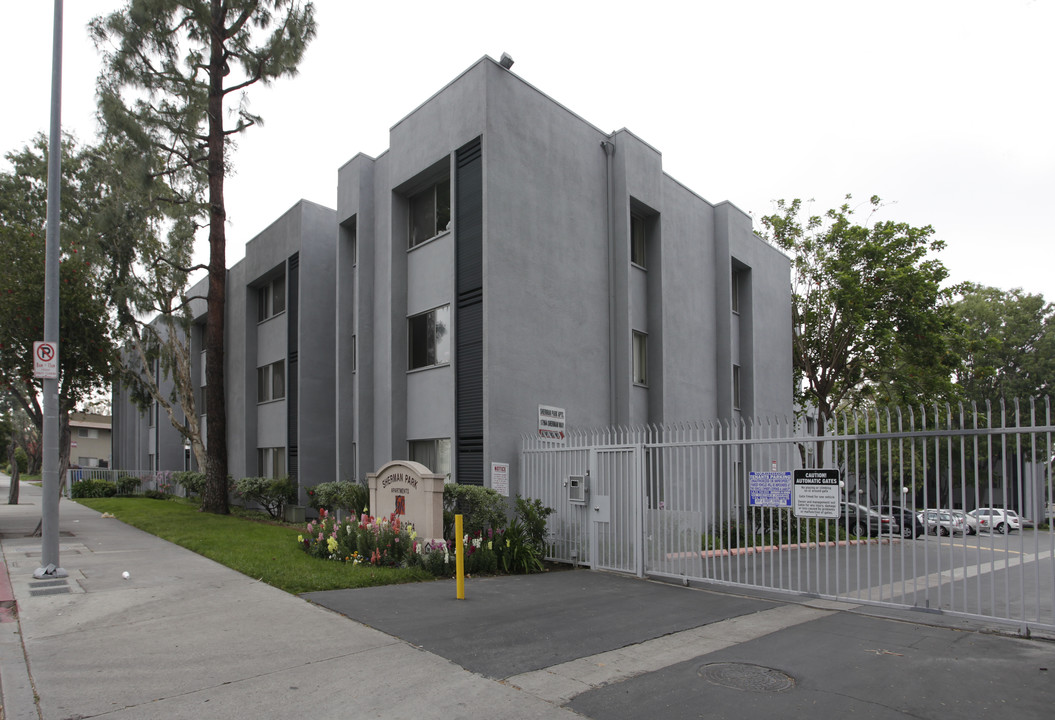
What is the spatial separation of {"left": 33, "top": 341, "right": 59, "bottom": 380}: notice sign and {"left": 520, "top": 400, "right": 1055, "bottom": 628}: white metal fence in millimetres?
7918

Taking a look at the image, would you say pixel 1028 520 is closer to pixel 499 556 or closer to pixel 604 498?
pixel 604 498

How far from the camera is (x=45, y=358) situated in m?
10.3

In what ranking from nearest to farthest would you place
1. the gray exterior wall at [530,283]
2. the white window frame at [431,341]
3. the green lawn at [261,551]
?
the green lawn at [261,551] < the gray exterior wall at [530,283] < the white window frame at [431,341]

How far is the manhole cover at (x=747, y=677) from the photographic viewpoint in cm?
609

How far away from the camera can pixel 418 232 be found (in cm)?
1741

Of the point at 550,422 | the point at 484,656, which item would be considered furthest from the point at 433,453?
the point at 484,656

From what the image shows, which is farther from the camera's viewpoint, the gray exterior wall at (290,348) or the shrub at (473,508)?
the gray exterior wall at (290,348)

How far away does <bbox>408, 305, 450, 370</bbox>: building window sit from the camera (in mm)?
15883

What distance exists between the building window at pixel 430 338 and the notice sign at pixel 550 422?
2.49 metres

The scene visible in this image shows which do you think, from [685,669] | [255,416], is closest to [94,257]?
[255,416]

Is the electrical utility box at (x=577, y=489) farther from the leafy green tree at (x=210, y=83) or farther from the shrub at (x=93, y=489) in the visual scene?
the shrub at (x=93, y=489)

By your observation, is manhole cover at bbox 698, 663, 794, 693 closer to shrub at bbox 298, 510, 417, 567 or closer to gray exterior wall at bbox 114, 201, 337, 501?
shrub at bbox 298, 510, 417, 567

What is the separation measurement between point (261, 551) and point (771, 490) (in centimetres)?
885

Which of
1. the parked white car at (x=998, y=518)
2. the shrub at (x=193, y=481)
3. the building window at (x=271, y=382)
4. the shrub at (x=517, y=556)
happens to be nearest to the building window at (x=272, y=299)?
the building window at (x=271, y=382)
